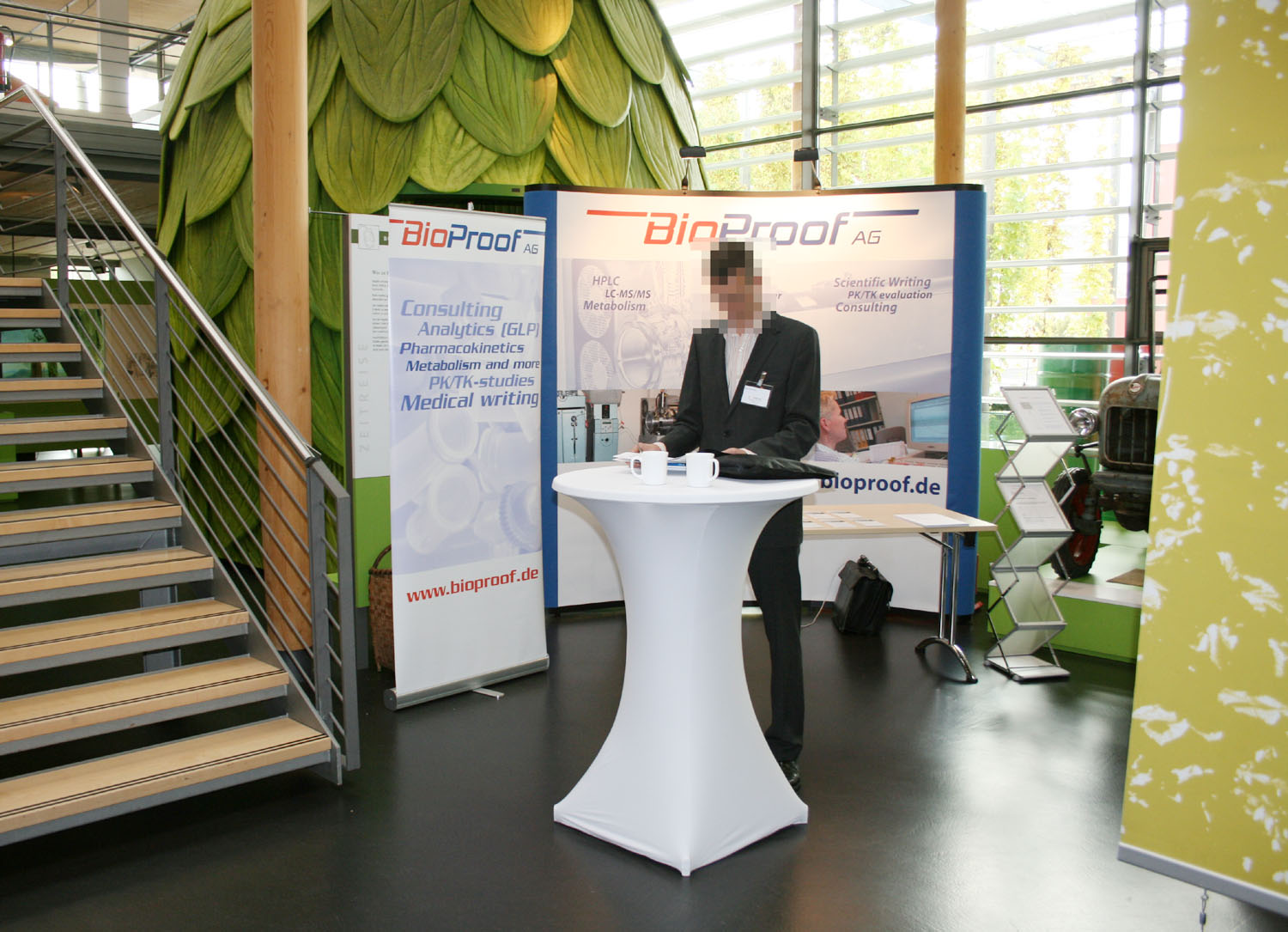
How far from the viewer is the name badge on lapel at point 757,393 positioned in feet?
9.46

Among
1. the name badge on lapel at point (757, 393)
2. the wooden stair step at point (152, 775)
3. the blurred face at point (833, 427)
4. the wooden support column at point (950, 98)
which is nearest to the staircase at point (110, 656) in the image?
the wooden stair step at point (152, 775)

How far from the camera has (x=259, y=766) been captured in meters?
2.85

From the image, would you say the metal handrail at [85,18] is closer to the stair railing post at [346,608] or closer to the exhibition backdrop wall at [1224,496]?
the stair railing post at [346,608]

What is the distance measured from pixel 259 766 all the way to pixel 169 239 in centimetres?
459

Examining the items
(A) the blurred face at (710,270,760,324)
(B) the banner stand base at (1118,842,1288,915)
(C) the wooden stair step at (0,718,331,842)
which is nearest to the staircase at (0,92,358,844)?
(C) the wooden stair step at (0,718,331,842)

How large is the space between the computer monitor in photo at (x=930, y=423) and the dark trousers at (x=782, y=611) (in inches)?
90.4

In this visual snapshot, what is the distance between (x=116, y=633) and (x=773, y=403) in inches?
83.6

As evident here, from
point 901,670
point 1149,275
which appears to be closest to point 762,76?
point 1149,275

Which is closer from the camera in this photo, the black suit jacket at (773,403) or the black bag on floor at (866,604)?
the black suit jacket at (773,403)

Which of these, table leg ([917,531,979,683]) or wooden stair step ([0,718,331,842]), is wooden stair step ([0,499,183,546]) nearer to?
wooden stair step ([0,718,331,842])

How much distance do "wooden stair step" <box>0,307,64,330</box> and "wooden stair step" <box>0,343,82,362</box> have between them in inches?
3.8

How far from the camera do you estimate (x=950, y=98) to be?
19.3 feet

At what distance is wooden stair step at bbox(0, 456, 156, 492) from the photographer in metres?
3.31

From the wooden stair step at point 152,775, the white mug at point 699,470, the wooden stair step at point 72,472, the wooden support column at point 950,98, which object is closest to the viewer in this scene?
the white mug at point 699,470
